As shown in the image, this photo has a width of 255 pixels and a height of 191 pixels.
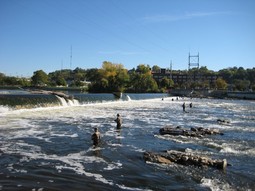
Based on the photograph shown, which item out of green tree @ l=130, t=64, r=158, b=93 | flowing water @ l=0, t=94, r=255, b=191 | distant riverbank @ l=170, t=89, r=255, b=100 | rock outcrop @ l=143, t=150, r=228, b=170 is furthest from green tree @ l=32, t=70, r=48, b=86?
rock outcrop @ l=143, t=150, r=228, b=170

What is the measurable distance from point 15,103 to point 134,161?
96.4 feet

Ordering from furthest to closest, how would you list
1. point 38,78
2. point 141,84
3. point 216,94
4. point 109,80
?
point 38,78
point 141,84
point 216,94
point 109,80

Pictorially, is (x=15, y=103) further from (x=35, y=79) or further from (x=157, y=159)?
(x=35, y=79)

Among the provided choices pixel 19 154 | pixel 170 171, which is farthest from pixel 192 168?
pixel 19 154

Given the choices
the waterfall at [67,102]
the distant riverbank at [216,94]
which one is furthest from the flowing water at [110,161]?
the distant riverbank at [216,94]

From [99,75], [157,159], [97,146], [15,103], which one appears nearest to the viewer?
[157,159]

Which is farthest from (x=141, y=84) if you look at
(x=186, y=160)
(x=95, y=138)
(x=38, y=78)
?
(x=186, y=160)

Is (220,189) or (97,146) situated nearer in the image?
(220,189)

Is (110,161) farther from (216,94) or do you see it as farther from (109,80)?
(216,94)

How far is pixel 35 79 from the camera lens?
188m

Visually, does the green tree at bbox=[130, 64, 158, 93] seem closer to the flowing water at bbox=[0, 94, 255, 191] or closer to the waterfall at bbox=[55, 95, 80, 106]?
the waterfall at bbox=[55, 95, 80, 106]

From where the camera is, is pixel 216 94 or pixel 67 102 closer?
pixel 67 102

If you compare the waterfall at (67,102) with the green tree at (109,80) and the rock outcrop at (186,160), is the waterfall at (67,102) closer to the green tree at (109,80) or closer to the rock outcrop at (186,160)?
the rock outcrop at (186,160)

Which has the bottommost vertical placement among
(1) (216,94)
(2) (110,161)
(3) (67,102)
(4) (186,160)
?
(2) (110,161)
